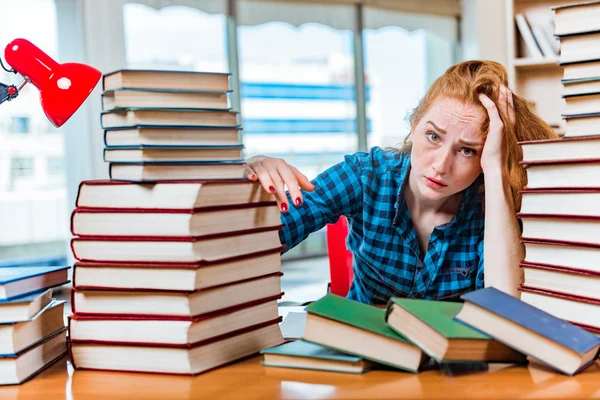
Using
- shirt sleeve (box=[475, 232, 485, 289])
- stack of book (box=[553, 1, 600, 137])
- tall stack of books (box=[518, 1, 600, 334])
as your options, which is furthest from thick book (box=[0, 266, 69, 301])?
shirt sleeve (box=[475, 232, 485, 289])

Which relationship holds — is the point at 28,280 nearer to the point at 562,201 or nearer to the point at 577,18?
the point at 562,201

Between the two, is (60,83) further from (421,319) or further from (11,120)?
(11,120)

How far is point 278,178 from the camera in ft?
3.41

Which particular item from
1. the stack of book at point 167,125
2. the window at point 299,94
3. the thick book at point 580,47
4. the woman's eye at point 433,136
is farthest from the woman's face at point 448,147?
the window at point 299,94

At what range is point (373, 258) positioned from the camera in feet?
5.44

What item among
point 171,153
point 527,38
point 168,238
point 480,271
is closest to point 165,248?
point 168,238

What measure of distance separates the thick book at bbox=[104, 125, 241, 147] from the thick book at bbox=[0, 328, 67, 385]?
291mm

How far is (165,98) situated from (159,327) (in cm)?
30

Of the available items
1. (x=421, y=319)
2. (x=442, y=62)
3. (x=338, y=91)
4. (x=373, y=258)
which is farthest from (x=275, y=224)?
(x=442, y=62)

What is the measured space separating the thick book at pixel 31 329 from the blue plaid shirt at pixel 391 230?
0.58 m

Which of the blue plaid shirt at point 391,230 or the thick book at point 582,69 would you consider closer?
the thick book at point 582,69

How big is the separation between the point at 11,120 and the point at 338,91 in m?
3.16

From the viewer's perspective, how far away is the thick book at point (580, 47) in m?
1.04

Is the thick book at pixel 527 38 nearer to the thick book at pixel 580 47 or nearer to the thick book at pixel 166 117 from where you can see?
the thick book at pixel 580 47
